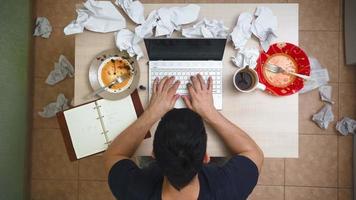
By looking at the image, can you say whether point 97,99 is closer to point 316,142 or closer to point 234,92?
point 234,92

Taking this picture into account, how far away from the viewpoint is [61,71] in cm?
166

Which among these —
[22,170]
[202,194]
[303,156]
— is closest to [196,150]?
[202,194]

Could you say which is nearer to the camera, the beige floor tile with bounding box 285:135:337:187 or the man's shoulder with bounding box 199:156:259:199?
the man's shoulder with bounding box 199:156:259:199

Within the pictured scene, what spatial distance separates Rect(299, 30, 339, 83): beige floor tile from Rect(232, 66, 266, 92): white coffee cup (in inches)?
30.8

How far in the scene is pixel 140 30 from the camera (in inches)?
40.9

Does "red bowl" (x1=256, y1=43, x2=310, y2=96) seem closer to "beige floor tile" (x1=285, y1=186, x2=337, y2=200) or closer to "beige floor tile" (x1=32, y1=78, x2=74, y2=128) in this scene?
"beige floor tile" (x1=285, y1=186, x2=337, y2=200)

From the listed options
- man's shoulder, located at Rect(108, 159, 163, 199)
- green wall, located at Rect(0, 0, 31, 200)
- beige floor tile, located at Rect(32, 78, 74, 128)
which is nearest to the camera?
man's shoulder, located at Rect(108, 159, 163, 199)

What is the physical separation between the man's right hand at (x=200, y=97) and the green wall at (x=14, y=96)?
1.00 m

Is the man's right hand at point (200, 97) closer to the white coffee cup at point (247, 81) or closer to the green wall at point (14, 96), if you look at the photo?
the white coffee cup at point (247, 81)

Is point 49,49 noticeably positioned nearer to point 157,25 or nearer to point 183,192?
point 157,25

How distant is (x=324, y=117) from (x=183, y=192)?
1.15 m

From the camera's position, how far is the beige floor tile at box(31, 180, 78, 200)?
167cm

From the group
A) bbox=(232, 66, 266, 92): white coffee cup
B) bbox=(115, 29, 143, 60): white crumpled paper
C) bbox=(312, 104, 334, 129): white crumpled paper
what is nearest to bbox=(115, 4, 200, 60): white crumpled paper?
bbox=(115, 29, 143, 60): white crumpled paper

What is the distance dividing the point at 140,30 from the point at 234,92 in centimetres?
38
